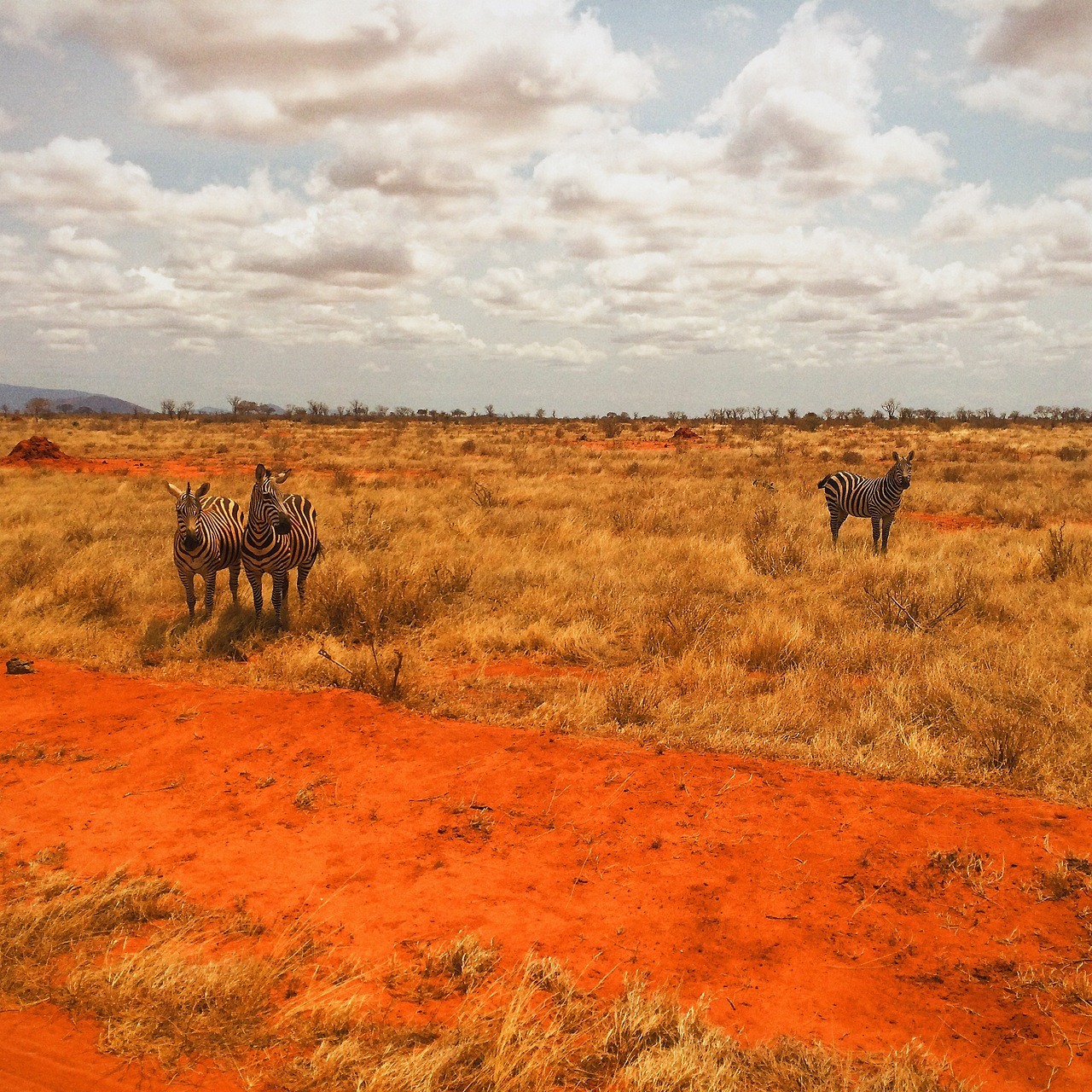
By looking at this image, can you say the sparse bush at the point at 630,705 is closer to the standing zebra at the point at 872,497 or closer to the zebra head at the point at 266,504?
the zebra head at the point at 266,504

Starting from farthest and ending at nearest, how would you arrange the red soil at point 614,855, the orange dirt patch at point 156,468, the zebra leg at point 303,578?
the orange dirt patch at point 156,468 → the zebra leg at point 303,578 → the red soil at point 614,855

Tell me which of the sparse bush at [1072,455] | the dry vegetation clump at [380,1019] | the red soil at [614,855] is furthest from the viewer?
the sparse bush at [1072,455]

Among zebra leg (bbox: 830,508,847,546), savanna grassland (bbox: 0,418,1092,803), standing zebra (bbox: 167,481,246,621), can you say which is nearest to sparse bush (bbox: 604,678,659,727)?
savanna grassland (bbox: 0,418,1092,803)

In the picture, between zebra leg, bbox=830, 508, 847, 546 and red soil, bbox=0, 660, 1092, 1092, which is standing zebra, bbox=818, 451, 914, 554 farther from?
red soil, bbox=0, 660, 1092, 1092

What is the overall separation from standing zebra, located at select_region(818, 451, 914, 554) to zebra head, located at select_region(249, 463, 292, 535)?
987 centimetres

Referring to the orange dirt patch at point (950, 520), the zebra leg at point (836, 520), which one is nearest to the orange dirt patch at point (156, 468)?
the zebra leg at point (836, 520)

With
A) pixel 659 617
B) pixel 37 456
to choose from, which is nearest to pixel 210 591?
pixel 659 617

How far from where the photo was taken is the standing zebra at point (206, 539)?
29.9 feet

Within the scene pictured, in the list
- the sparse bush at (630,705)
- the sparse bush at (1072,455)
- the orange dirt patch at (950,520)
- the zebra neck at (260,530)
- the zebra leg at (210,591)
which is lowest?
the sparse bush at (630,705)

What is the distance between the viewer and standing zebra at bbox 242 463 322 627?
903 cm

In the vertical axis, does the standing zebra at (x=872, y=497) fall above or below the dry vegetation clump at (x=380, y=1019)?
above

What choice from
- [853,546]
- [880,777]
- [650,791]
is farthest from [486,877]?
[853,546]

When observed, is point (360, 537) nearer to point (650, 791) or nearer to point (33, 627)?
point (33, 627)

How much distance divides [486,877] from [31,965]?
7.63ft
